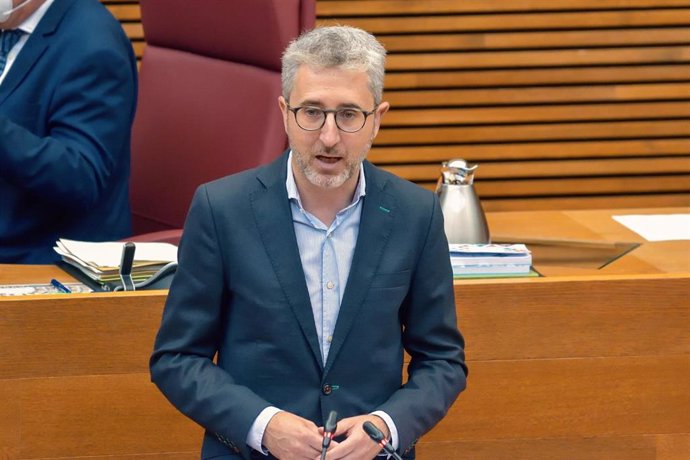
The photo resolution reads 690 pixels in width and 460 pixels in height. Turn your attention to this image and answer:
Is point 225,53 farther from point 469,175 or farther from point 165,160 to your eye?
point 469,175

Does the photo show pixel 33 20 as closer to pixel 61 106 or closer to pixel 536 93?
pixel 61 106

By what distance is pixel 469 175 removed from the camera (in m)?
2.70

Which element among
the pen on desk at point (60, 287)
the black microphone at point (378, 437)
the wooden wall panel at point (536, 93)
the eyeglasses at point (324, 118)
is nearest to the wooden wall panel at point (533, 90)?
the wooden wall panel at point (536, 93)

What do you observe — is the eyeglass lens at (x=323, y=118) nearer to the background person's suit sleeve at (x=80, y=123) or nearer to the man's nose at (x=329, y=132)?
the man's nose at (x=329, y=132)

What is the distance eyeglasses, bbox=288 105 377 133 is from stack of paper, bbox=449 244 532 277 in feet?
2.64

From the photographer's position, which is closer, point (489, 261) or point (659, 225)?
point (489, 261)

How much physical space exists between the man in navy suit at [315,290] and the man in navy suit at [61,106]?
106cm

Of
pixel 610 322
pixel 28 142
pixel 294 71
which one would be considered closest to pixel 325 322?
pixel 294 71

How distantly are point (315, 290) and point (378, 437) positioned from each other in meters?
0.27

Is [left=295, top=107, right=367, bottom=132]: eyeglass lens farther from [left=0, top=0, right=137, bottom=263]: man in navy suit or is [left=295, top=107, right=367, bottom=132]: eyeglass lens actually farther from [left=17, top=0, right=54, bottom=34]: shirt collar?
[left=17, top=0, right=54, bottom=34]: shirt collar

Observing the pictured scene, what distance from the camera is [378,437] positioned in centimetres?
166

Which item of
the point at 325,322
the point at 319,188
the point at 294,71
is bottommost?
the point at 325,322

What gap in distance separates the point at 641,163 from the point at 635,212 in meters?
1.50

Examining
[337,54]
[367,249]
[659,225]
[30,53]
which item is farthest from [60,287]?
[659,225]
